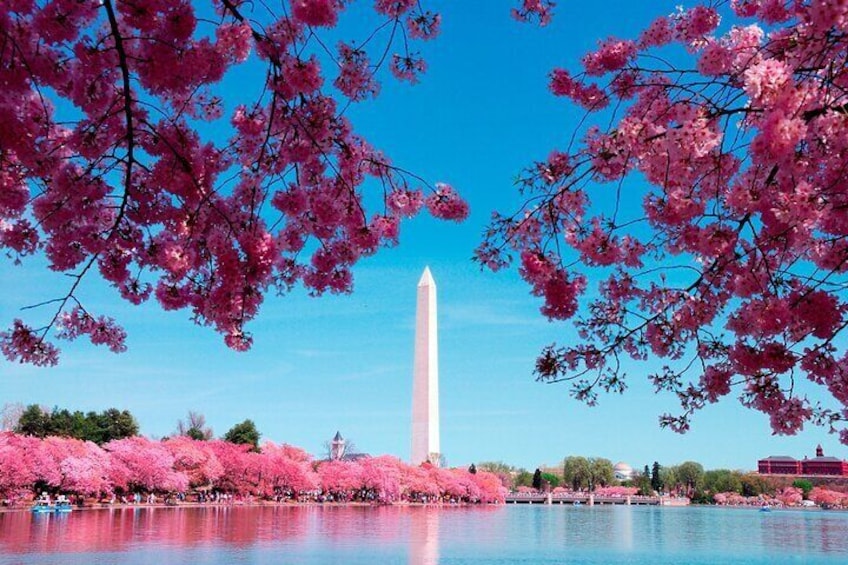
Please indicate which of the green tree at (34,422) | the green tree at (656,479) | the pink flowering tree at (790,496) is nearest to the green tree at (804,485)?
the pink flowering tree at (790,496)

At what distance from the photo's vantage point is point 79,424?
165 feet

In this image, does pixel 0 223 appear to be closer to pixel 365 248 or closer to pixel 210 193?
pixel 210 193

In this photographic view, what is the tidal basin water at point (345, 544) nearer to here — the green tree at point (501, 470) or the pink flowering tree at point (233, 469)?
the pink flowering tree at point (233, 469)

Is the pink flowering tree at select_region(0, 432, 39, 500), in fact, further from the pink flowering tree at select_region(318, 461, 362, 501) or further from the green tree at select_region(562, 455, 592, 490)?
the green tree at select_region(562, 455, 592, 490)

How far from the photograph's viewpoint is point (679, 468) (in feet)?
398

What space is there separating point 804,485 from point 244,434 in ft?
278

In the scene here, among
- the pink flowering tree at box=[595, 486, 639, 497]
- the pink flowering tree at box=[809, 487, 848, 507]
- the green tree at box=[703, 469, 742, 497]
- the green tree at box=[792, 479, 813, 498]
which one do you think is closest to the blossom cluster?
the pink flowering tree at box=[595, 486, 639, 497]

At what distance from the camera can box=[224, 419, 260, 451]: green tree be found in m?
60.7

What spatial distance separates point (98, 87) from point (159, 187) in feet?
1.96

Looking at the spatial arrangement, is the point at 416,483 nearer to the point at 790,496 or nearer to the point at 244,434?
the point at 244,434

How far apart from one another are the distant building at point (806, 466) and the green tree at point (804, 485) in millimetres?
5827

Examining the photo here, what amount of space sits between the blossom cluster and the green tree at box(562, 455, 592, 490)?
3493cm

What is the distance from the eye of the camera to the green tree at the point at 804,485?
108 m

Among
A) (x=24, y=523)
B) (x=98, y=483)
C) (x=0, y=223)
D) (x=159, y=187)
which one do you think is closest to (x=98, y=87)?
(x=159, y=187)
